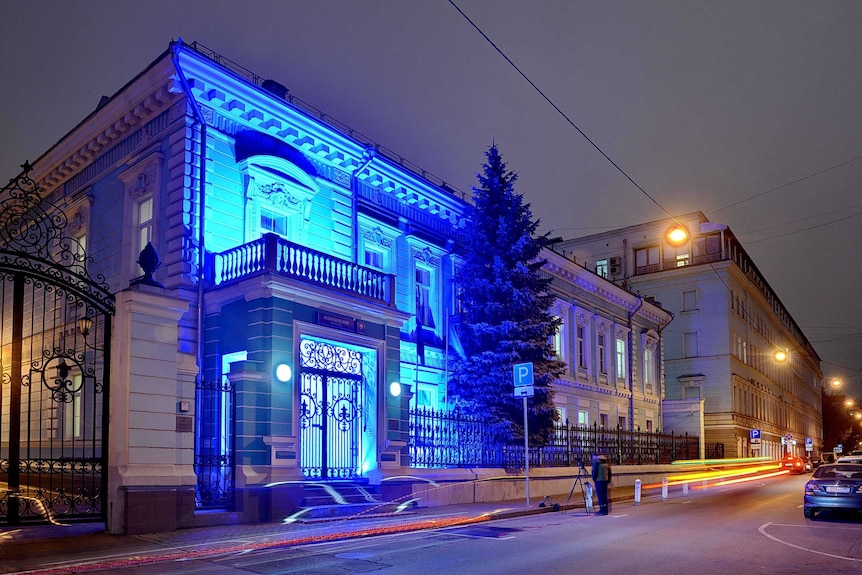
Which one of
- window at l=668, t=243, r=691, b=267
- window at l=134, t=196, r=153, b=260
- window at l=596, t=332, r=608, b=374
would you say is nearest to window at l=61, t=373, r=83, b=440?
window at l=134, t=196, r=153, b=260

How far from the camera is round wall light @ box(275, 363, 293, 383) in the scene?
57.7 feet

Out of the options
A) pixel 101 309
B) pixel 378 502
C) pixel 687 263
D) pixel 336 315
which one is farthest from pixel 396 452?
pixel 687 263

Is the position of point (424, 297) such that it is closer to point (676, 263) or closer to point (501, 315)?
point (501, 315)

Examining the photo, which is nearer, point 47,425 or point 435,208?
point 47,425

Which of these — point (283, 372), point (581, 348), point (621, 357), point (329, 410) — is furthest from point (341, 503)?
point (621, 357)

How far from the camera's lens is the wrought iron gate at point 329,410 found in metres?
19.2

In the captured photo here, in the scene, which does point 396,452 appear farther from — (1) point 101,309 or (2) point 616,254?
(2) point 616,254

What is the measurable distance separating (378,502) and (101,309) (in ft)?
27.6

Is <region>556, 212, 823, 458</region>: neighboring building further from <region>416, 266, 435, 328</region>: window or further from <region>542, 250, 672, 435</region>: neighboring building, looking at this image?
<region>416, 266, 435, 328</region>: window

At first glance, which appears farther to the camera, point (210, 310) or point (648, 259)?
point (648, 259)

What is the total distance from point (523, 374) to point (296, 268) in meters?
→ 6.72

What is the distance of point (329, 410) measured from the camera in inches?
781

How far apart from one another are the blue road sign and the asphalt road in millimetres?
3705

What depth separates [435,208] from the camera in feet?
94.6
